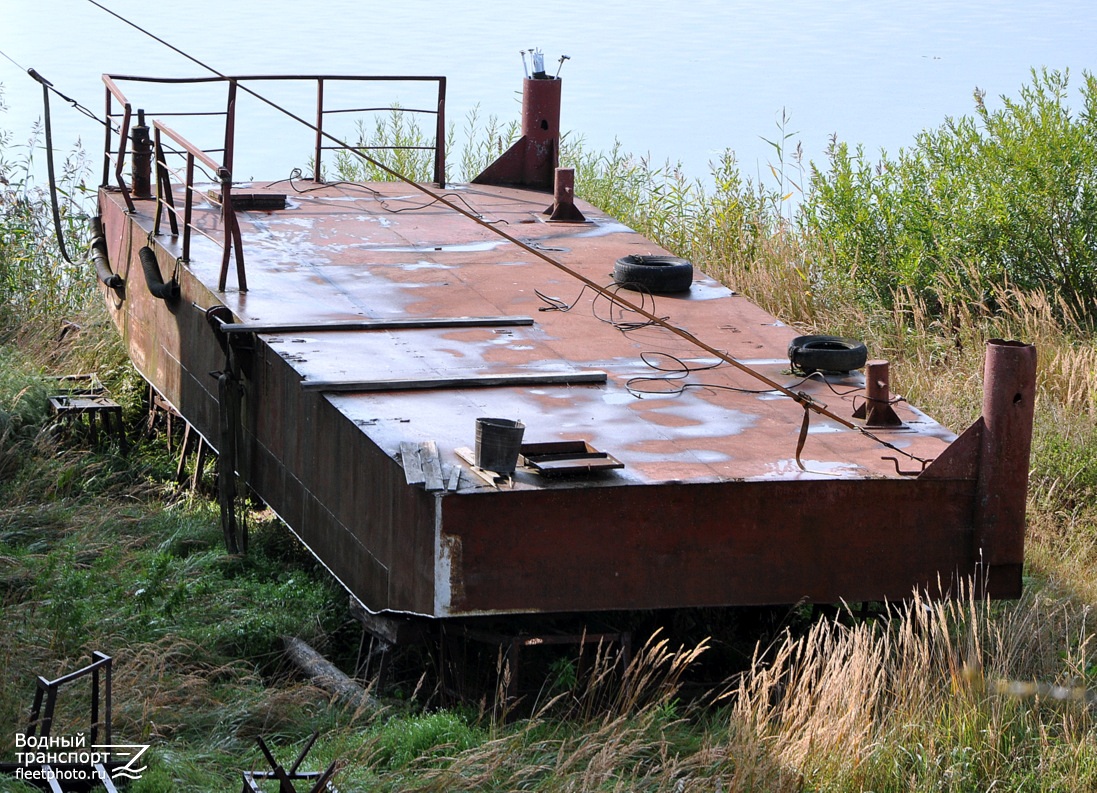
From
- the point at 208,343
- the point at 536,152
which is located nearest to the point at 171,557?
the point at 208,343

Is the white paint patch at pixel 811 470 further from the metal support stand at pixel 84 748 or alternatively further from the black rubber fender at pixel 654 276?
the black rubber fender at pixel 654 276

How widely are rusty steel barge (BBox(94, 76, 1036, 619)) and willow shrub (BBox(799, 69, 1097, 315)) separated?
392 cm

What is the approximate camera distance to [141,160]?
12.6 metres

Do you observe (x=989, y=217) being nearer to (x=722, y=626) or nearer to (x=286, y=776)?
(x=722, y=626)

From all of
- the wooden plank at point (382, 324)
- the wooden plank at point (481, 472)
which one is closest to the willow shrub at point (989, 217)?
the wooden plank at point (382, 324)

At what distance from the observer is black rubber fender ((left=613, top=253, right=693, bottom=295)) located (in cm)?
1051

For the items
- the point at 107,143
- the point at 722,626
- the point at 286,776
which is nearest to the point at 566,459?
the point at 722,626

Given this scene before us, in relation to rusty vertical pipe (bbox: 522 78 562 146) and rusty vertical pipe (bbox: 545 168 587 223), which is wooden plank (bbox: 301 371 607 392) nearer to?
rusty vertical pipe (bbox: 545 168 587 223)

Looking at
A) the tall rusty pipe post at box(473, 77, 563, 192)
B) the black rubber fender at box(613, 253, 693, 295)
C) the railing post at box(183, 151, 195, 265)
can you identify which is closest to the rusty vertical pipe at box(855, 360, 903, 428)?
the black rubber fender at box(613, 253, 693, 295)

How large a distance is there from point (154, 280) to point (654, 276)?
3440 mm

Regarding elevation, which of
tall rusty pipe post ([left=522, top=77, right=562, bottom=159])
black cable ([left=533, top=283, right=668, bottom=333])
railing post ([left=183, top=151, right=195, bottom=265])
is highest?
tall rusty pipe post ([left=522, top=77, right=562, bottom=159])

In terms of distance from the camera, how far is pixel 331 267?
10836mm

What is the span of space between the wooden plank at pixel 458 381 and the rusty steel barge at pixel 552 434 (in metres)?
0.02

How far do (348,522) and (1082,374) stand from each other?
6.57m
